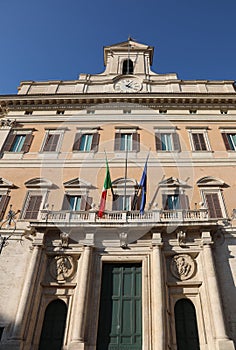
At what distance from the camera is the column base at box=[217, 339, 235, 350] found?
8.59m

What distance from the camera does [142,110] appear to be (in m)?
18.2

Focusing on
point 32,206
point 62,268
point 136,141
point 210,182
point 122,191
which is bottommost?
point 62,268

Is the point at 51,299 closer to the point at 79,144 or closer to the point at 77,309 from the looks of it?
the point at 77,309

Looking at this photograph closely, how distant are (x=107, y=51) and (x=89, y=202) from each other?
15.8 meters

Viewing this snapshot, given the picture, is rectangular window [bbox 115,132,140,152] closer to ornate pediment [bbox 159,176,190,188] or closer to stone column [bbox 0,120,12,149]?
ornate pediment [bbox 159,176,190,188]

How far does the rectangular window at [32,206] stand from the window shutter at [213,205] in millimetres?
7696

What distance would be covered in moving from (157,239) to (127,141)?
278 inches

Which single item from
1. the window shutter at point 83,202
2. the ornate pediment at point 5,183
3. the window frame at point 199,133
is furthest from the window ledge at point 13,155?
the window frame at point 199,133

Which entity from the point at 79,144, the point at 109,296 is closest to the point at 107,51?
the point at 79,144

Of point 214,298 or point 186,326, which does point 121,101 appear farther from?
point 186,326

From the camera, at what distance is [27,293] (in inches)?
388

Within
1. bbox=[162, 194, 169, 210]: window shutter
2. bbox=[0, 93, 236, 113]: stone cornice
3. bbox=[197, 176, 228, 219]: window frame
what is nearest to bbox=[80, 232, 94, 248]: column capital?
bbox=[162, 194, 169, 210]: window shutter

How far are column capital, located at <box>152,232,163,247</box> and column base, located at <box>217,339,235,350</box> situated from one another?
354 cm

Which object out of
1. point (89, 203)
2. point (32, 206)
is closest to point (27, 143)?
point (32, 206)
